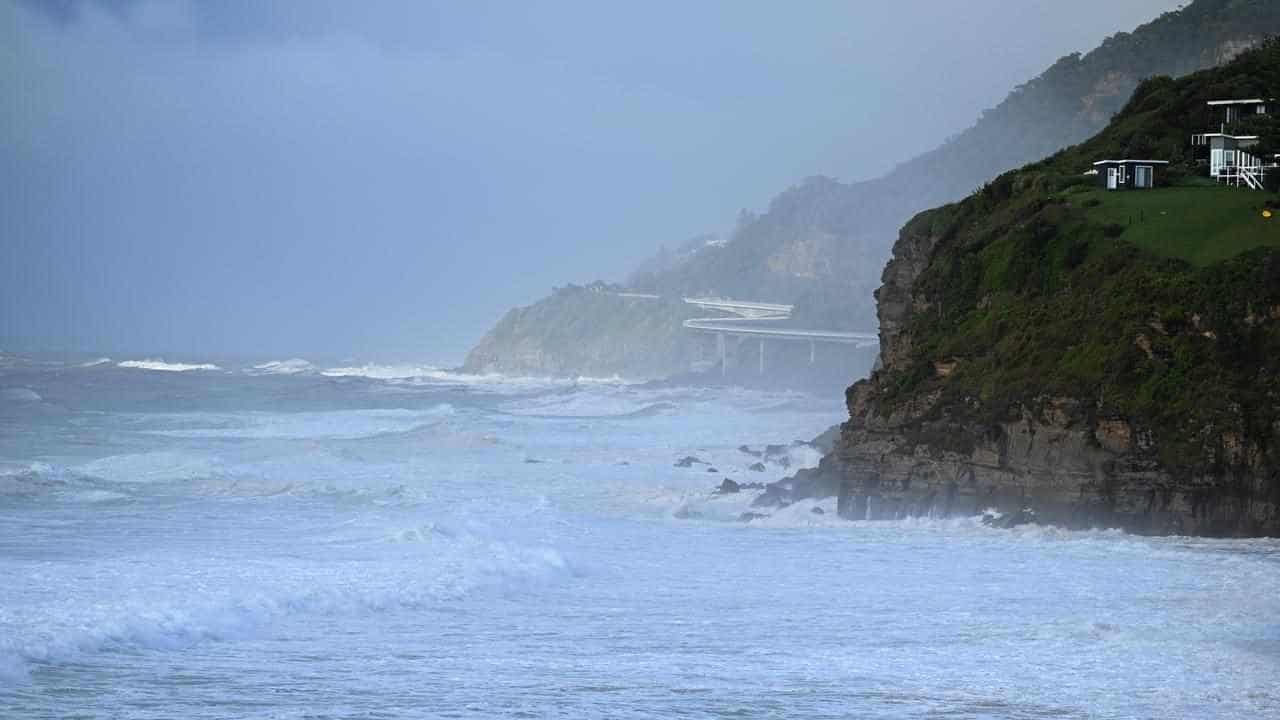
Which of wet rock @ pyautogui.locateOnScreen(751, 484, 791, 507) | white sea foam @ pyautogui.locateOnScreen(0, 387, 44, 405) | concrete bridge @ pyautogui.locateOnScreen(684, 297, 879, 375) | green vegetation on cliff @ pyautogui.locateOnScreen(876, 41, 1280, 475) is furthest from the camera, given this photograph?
concrete bridge @ pyautogui.locateOnScreen(684, 297, 879, 375)

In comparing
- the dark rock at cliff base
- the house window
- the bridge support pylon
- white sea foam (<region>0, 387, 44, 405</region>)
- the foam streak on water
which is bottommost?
the foam streak on water

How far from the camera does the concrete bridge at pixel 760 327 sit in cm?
10319

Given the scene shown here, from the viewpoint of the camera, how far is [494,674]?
68.3 feet

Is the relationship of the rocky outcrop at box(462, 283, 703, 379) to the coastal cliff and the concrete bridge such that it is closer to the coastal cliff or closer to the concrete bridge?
the concrete bridge

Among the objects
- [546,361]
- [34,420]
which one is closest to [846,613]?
[34,420]

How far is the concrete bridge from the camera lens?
10319 cm

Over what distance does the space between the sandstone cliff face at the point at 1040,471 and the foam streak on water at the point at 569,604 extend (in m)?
1.14

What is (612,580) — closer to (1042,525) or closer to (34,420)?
(1042,525)

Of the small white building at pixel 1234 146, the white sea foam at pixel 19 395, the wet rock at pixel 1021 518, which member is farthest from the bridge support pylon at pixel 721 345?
the wet rock at pixel 1021 518

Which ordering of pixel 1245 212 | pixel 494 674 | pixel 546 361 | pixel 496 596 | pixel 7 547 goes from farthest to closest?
1. pixel 546 361
2. pixel 1245 212
3. pixel 7 547
4. pixel 496 596
5. pixel 494 674

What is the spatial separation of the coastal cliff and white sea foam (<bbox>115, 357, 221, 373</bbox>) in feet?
269

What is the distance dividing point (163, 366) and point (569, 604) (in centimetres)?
10092

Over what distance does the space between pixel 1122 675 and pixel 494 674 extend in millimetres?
8145

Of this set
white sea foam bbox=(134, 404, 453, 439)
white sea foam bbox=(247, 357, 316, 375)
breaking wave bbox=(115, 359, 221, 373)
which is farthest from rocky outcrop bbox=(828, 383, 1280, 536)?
white sea foam bbox=(247, 357, 316, 375)
